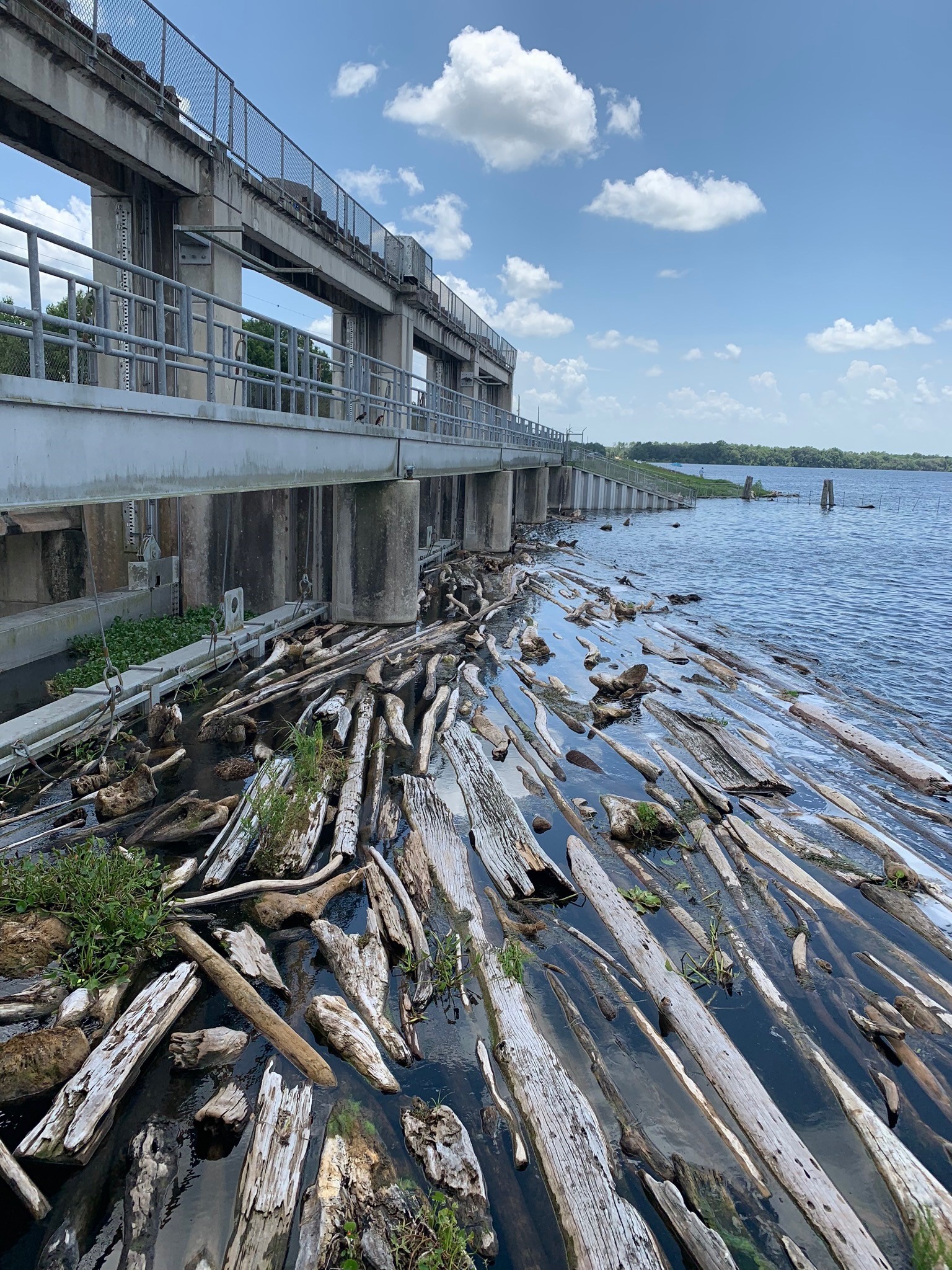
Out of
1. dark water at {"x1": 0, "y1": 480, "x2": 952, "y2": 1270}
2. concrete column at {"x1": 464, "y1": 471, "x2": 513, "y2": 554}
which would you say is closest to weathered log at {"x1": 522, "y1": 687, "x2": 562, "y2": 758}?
dark water at {"x1": 0, "y1": 480, "x2": 952, "y2": 1270}

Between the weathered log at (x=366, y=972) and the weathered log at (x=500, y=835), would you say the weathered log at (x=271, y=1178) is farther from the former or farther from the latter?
the weathered log at (x=500, y=835)

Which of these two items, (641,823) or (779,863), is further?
(641,823)

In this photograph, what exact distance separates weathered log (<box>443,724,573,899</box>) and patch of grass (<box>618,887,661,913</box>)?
0.56 metres

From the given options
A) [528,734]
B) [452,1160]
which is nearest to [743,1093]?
[452,1160]

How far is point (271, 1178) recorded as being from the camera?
4418 mm

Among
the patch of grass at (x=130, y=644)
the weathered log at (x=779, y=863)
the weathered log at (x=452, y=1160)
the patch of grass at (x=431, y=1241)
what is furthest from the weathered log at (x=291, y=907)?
the patch of grass at (x=130, y=644)

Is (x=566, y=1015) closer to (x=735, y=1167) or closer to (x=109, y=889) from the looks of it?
(x=735, y=1167)

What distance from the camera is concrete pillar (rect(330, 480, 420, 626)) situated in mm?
17719

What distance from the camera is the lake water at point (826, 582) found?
795 inches

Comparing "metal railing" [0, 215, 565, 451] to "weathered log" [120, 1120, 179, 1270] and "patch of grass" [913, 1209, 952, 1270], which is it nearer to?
"weathered log" [120, 1120, 179, 1270]

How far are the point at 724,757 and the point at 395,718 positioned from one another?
15.5ft

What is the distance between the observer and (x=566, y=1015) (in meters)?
6.06

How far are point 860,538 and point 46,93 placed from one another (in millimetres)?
57237

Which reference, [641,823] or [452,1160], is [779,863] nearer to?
[641,823]
